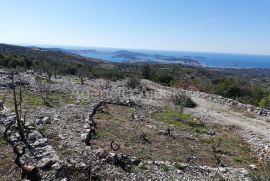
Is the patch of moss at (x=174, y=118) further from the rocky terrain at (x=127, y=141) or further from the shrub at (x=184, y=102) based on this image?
the shrub at (x=184, y=102)

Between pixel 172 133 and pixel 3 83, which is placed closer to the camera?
pixel 172 133

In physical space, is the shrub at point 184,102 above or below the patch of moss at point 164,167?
below

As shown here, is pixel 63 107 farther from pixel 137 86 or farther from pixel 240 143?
pixel 137 86

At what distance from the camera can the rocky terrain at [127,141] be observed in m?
14.1

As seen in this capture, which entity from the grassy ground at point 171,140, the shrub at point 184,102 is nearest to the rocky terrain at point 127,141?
the grassy ground at point 171,140

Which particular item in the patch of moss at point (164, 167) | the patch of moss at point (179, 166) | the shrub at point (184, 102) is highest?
the patch of moss at point (164, 167)

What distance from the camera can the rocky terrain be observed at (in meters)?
14.1

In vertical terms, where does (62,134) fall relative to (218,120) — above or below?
above

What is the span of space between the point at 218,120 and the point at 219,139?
8.05 metres

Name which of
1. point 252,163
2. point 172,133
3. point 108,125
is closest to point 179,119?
point 172,133

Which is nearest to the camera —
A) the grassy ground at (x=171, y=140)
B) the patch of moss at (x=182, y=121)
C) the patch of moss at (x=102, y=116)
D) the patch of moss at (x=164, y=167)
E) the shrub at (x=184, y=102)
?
the patch of moss at (x=164, y=167)

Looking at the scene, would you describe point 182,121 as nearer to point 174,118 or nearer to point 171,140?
point 174,118

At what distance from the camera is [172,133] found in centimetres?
2280

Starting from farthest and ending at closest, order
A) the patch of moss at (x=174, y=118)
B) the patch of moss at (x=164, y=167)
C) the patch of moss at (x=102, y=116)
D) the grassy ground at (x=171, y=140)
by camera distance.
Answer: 1. the patch of moss at (x=174, y=118)
2. the patch of moss at (x=102, y=116)
3. the grassy ground at (x=171, y=140)
4. the patch of moss at (x=164, y=167)
